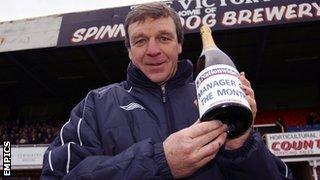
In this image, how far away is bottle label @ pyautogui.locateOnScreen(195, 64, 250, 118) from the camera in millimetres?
1363

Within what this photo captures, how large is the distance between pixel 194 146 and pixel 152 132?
359mm

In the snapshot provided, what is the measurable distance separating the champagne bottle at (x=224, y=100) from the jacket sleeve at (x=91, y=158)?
217 millimetres

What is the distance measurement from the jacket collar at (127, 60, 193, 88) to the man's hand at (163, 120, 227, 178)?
501 mm

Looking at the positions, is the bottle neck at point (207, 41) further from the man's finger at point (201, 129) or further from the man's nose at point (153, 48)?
the man's finger at point (201, 129)

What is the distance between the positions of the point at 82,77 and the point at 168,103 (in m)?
18.5

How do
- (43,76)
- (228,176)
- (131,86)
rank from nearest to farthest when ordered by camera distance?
(228,176), (131,86), (43,76)

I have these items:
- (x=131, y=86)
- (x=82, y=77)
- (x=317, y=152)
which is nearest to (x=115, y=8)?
(x=82, y=77)

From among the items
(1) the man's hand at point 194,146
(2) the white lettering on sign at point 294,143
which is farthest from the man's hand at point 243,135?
(2) the white lettering on sign at point 294,143

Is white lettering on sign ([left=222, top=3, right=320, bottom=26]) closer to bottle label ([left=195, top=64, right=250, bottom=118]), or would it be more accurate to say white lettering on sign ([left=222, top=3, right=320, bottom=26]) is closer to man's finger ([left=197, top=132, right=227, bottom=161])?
bottle label ([left=195, top=64, right=250, bottom=118])

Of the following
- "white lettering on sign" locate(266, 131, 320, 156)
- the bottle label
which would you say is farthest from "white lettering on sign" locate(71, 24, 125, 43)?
the bottle label

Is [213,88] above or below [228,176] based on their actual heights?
above

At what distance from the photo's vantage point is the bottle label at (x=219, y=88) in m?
1.36

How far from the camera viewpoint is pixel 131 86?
183cm

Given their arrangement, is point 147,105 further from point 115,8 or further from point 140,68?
point 115,8
